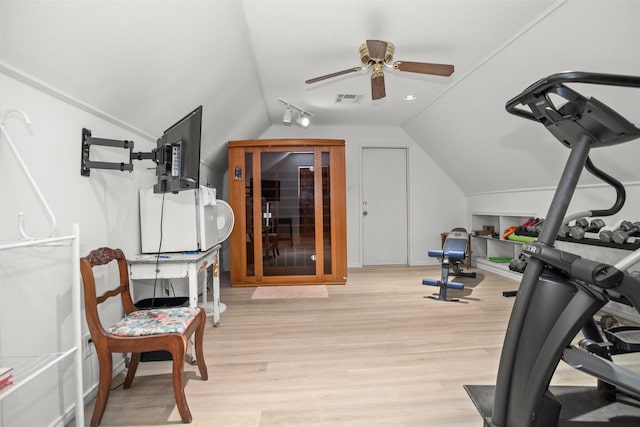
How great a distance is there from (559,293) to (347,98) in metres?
3.71

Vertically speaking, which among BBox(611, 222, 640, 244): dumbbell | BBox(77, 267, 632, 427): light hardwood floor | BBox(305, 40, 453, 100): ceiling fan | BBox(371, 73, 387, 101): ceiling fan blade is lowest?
BBox(77, 267, 632, 427): light hardwood floor

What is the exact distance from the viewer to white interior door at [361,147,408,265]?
6.00m

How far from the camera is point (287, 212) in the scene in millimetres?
4734

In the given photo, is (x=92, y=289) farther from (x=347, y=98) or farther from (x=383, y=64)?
(x=347, y=98)

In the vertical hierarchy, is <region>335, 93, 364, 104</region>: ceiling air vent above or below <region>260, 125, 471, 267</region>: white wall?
above

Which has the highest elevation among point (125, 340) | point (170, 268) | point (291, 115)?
point (291, 115)

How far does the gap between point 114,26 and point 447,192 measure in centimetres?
563

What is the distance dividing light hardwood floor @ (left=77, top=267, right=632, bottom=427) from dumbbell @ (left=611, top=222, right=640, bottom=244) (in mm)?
1165

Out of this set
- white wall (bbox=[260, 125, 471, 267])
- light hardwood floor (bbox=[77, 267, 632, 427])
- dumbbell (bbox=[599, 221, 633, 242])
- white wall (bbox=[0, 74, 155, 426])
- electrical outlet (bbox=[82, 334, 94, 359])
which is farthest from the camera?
white wall (bbox=[260, 125, 471, 267])

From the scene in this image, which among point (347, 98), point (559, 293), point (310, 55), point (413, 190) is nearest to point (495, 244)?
point (413, 190)

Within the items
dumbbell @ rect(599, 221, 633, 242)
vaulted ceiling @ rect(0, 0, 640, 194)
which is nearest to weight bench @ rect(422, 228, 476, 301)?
vaulted ceiling @ rect(0, 0, 640, 194)

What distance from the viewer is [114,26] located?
1707 mm

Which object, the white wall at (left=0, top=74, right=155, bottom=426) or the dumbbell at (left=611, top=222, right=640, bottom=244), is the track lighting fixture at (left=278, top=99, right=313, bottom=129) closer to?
the white wall at (left=0, top=74, right=155, bottom=426)

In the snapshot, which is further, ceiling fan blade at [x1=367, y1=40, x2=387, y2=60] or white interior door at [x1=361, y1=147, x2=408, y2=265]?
white interior door at [x1=361, y1=147, x2=408, y2=265]
